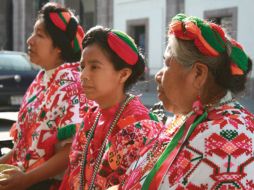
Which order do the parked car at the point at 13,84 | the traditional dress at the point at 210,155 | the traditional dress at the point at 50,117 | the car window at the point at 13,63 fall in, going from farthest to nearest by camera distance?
the car window at the point at 13,63 < the parked car at the point at 13,84 < the traditional dress at the point at 50,117 < the traditional dress at the point at 210,155

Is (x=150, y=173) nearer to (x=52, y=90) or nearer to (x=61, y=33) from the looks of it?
(x=52, y=90)

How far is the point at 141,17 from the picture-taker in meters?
19.6

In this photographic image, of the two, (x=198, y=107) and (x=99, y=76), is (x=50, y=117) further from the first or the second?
(x=198, y=107)

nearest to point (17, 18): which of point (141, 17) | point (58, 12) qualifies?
point (141, 17)

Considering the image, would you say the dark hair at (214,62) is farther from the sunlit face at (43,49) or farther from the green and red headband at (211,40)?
the sunlit face at (43,49)

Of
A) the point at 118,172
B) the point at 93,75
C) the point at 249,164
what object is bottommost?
the point at 118,172

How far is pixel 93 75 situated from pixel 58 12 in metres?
0.71

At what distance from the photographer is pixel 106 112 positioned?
227 cm

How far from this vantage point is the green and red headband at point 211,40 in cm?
165

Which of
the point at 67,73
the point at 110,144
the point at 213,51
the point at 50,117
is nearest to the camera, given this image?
the point at 213,51

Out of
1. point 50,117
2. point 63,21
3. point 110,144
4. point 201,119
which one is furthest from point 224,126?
point 63,21

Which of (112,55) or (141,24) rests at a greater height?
(141,24)

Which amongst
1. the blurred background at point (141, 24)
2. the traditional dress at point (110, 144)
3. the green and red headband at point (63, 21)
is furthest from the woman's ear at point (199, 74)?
the blurred background at point (141, 24)

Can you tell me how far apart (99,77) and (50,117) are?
1.64 ft
